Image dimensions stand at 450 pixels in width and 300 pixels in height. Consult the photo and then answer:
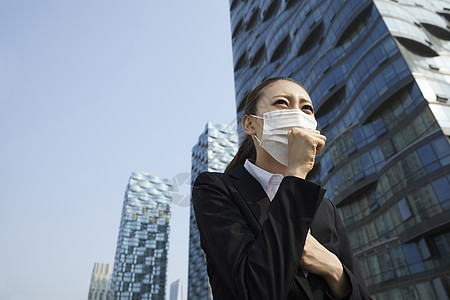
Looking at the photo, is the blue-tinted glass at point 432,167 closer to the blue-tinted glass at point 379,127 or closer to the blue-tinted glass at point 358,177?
the blue-tinted glass at point 379,127

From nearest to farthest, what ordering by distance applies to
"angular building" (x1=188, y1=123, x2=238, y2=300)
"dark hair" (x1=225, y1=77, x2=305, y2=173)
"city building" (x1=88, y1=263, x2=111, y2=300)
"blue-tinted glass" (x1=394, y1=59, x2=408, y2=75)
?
1. "dark hair" (x1=225, y1=77, x2=305, y2=173)
2. "blue-tinted glass" (x1=394, y1=59, x2=408, y2=75)
3. "angular building" (x1=188, y1=123, x2=238, y2=300)
4. "city building" (x1=88, y1=263, x2=111, y2=300)

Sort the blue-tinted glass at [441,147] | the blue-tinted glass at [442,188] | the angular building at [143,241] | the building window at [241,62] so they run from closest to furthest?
the blue-tinted glass at [442,188] < the blue-tinted glass at [441,147] < the building window at [241,62] < the angular building at [143,241]

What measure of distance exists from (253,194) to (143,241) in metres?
130

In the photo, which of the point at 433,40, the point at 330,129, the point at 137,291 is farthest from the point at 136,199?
the point at 433,40

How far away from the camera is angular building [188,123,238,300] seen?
80375 mm

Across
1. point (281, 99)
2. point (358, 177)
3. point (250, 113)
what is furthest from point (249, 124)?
point (358, 177)

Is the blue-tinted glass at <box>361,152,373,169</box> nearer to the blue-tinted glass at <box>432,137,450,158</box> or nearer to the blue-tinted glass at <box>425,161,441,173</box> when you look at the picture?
the blue-tinted glass at <box>425,161,441,173</box>

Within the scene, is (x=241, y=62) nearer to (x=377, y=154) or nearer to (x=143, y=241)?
(x=377, y=154)

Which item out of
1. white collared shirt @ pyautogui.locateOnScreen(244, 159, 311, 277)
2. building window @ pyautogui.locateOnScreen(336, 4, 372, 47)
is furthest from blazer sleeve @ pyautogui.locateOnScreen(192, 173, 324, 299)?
building window @ pyautogui.locateOnScreen(336, 4, 372, 47)

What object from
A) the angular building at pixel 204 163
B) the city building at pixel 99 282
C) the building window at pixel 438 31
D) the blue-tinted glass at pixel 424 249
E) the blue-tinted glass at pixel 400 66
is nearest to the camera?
the blue-tinted glass at pixel 424 249

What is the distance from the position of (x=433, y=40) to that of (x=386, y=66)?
6440 mm

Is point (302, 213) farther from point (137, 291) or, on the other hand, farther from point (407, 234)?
point (137, 291)

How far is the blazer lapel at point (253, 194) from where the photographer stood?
147 cm

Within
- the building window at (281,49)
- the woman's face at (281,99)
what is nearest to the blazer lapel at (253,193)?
the woman's face at (281,99)
